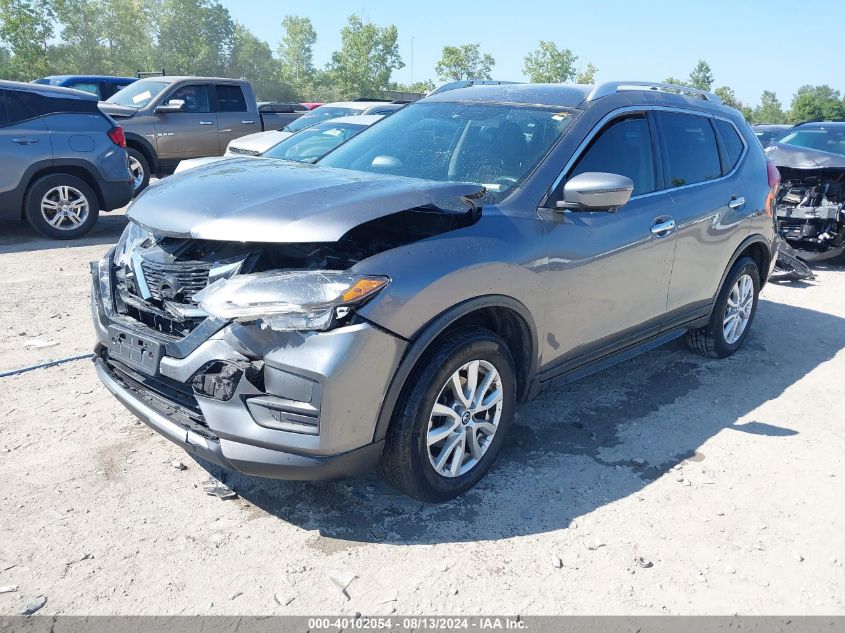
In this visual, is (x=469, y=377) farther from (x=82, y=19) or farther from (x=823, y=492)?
(x=82, y=19)

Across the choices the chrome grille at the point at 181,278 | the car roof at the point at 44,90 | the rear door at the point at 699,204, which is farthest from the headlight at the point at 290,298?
the car roof at the point at 44,90

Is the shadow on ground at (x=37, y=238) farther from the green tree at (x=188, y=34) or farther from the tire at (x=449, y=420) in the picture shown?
the green tree at (x=188, y=34)

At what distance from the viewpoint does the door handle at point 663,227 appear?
4.12m

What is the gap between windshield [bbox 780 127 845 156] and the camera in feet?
31.6

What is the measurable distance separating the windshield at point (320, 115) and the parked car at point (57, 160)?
3.08 meters

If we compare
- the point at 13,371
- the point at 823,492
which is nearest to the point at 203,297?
the point at 13,371

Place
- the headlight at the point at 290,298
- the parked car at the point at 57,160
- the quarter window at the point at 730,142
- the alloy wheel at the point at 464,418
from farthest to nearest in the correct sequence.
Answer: the parked car at the point at 57,160
the quarter window at the point at 730,142
the alloy wheel at the point at 464,418
the headlight at the point at 290,298

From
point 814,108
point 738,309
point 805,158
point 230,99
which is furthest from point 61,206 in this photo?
point 814,108

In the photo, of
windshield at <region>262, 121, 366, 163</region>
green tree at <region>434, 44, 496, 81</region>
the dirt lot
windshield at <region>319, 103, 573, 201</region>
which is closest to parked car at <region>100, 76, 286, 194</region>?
windshield at <region>262, 121, 366, 163</region>

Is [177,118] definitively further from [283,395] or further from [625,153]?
[283,395]

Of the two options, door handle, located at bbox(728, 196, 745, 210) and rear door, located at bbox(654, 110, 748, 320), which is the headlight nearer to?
rear door, located at bbox(654, 110, 748, 320)

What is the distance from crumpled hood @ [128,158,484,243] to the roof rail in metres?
1.31

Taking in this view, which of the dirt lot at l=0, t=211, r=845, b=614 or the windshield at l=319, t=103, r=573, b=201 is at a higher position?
the windshield at l=319, t=103, r=573, b=201

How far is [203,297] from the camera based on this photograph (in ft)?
8.92
